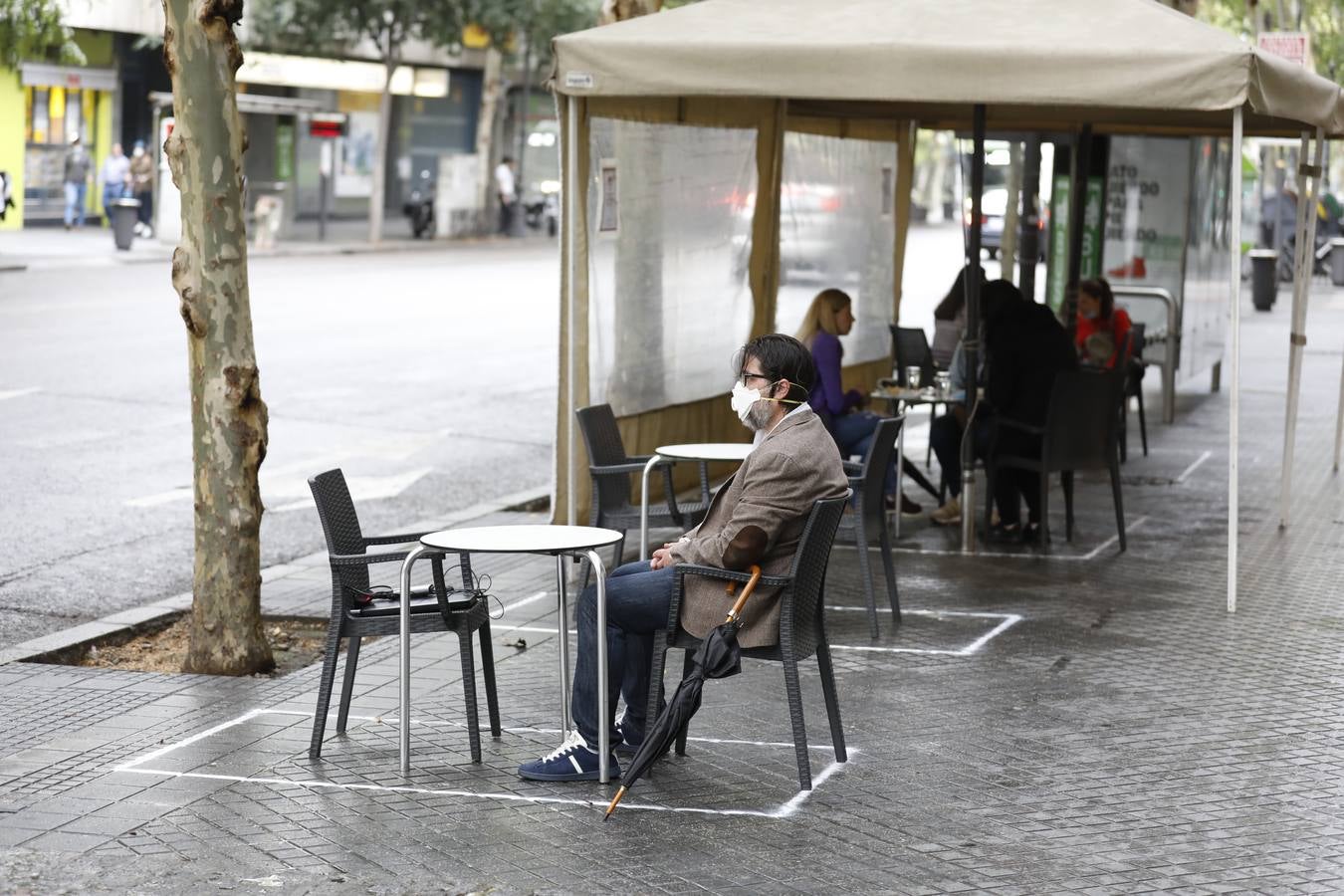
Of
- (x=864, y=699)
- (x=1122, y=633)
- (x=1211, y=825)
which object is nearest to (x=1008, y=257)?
(x=1122, y=633)

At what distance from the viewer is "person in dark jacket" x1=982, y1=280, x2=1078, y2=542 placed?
10883 mm

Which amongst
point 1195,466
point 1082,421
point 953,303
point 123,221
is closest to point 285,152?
point 123,221

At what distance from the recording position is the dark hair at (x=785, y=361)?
247 inches

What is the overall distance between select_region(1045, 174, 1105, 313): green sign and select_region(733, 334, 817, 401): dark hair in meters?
11.5

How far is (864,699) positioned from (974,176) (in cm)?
475

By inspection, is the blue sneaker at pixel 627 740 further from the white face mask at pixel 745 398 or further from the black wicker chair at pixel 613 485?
the black wicker chair at pixel 613 485

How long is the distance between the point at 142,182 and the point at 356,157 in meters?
13.7

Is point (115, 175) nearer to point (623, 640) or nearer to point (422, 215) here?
point (422, 215)

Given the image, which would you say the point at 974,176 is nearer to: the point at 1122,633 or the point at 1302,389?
the point at 1122,633

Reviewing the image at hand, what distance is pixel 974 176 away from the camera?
11.3 m

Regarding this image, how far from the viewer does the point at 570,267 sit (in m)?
9.97

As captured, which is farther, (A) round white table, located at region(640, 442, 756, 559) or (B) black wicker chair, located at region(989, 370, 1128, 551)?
(B) black wicker chair, located at region(989, 370, 1128, 551)

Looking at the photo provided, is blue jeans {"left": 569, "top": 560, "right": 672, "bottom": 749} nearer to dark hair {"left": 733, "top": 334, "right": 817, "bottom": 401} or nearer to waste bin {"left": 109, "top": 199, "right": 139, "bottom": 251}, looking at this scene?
dark hair {"left": 733, "top": 334, "right": 817, "bottom": 401}

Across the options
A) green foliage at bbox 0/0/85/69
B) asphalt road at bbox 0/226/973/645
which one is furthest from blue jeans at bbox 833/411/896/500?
green foliage at bbox 0/0/85/69
